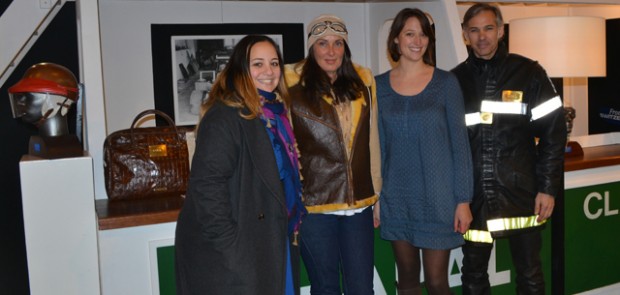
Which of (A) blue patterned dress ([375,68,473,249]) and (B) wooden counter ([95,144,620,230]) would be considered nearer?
(A) blue patterned dress ([375,68,473,249])

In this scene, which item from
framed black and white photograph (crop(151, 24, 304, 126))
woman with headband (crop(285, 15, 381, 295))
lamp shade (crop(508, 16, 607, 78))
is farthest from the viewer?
framed black and white photograph (crop(151, 24, 304, 126))

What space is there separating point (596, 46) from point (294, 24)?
191 cm

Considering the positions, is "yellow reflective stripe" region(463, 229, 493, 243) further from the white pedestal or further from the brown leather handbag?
the white pedestal

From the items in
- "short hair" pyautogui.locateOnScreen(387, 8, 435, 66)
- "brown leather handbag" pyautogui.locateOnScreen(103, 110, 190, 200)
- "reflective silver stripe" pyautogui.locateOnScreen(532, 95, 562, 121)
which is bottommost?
"brown leather handbag" pyautogui.locateOnScreen(103, 110, 190, 200)

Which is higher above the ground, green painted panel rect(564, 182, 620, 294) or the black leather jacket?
the black leather jacket

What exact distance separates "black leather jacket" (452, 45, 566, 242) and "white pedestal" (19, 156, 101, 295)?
5.33 feet

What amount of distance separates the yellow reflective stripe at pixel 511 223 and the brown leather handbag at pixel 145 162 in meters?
1.39

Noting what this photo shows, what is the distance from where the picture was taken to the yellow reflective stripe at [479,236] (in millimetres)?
2885

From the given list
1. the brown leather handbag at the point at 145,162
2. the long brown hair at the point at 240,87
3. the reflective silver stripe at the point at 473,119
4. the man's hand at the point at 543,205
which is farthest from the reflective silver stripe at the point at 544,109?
the brown leather handbag at the point at 145,162

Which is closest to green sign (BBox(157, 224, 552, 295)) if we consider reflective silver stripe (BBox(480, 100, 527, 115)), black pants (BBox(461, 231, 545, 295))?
black pants (BBox(461, 231, 545, 295))

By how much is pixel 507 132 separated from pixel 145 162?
158 cm

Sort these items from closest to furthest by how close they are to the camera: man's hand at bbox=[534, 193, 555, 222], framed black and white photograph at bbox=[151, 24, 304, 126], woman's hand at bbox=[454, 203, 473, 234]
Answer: woman's hand at bbox=[454, 203, 473, 234], man's hand at bbox=[534, 193, 555, 222], framed black and white photograph at bbox=[151, 24, 304, 126]

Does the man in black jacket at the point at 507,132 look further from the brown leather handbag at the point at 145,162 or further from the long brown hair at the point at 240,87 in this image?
the brown leather handbag at the point at 145,162

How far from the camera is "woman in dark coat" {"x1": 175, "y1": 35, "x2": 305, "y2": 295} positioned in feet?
6.70
